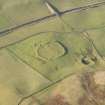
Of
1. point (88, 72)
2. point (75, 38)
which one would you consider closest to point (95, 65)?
point (88, 72)

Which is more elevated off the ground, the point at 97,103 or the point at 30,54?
the point at 30,54

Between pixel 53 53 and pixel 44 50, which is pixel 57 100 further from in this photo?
pixel 44 50

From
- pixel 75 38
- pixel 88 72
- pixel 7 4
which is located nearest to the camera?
pixel 88 72

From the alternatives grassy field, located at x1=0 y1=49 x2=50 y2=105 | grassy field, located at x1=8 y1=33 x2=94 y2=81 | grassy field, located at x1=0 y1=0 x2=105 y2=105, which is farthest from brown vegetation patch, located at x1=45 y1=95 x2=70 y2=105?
grassy field, located at x1=8 y1=33 x2=94 y2=81

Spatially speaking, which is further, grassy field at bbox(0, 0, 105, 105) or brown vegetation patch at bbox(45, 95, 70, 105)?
grassy field at bbox(0, 0, 105, 105)

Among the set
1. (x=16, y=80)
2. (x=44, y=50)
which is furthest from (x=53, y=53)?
(x=16, y=80)

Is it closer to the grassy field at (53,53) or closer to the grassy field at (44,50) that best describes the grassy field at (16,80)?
the grassy field at (44,50)

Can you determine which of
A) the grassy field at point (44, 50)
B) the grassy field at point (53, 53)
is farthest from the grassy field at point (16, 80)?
the grassy field at point (53, 53)

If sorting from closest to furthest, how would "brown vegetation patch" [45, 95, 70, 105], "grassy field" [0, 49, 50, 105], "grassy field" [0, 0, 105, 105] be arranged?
1. "brown vegetation patch" [45, 95, 70, 105]
2. "grassy field" [0, 49, 50, 105]
3. "grassy field" [0, 0, 105, 105]

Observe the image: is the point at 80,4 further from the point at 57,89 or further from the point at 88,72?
the point at 57,89

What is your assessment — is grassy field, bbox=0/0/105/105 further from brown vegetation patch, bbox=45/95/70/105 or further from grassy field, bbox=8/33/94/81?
brown vegetation patch, bbox=45/95/70/105

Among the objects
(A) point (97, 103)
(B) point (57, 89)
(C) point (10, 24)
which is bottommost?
(A) point (97, 103)
